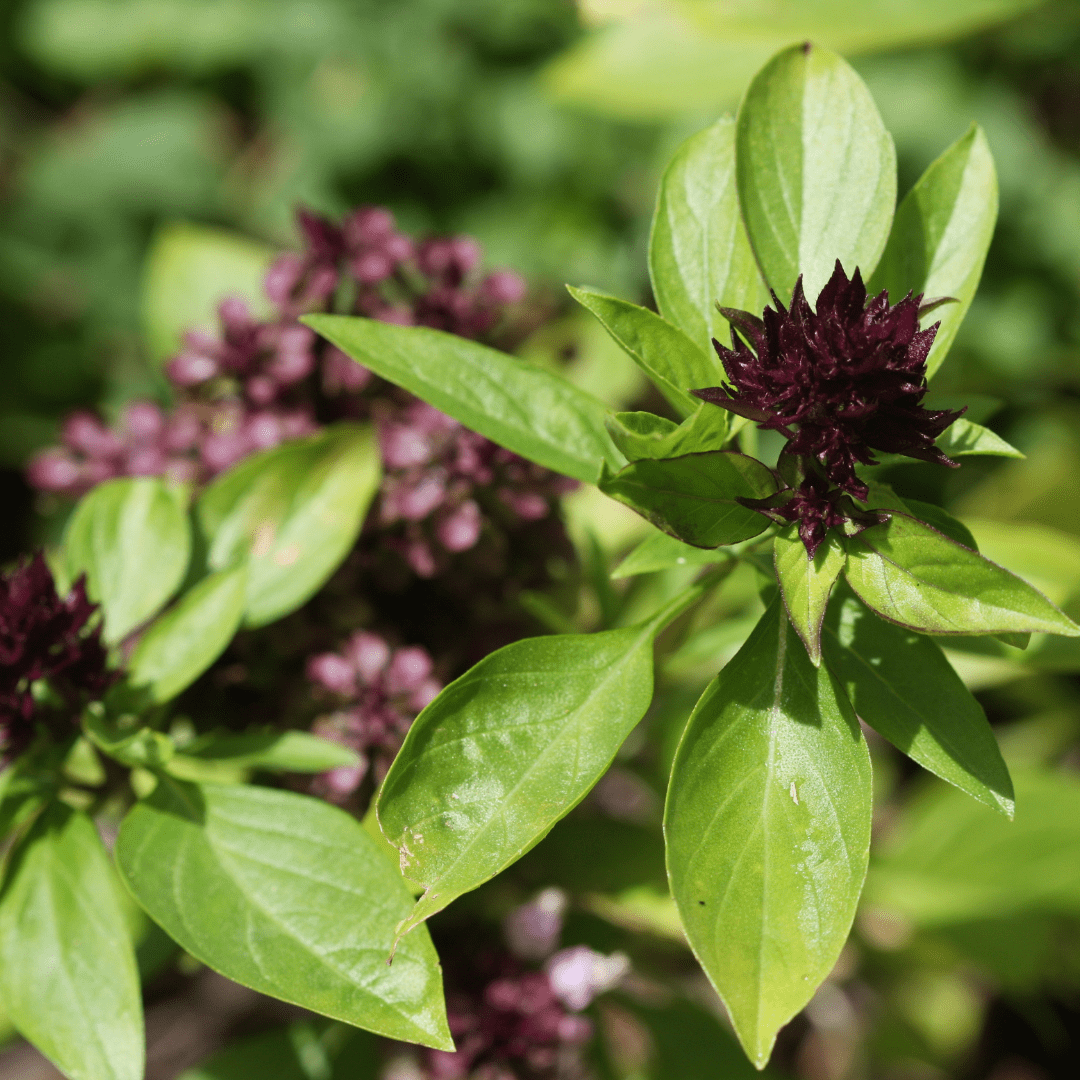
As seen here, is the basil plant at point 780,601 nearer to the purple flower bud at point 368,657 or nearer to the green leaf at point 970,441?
the green leaf at point 970,441

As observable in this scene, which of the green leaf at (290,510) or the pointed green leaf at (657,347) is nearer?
the pointed green leaf at (657,347)

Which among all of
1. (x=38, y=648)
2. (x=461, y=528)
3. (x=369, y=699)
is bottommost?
(x=369, y=699)

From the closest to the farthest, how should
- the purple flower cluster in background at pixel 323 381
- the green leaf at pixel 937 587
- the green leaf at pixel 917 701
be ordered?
the green leaf at pixel 937 587, the green leaf at pixel 917 701, the purple flower cluster in background at pixel 323 381

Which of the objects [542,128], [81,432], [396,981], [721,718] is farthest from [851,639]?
[542,128]

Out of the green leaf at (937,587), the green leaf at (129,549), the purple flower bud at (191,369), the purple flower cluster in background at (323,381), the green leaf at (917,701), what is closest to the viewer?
the green leaf at (937,587)

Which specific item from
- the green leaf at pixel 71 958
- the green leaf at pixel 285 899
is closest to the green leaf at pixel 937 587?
the green leaf at pixel 285 899

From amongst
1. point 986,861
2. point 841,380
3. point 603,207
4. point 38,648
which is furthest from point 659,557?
point 603,207

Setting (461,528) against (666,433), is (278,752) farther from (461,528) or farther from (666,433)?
(666,433)

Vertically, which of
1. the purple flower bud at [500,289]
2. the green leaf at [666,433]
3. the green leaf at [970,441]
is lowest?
the purple flower bud at [500,289]
